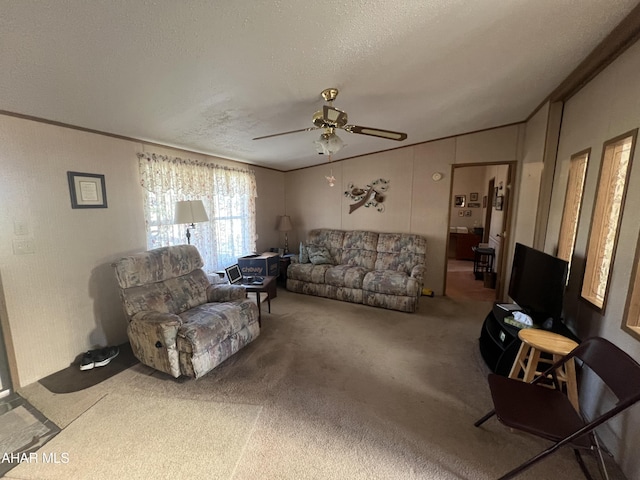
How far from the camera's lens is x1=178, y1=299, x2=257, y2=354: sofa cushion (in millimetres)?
2102

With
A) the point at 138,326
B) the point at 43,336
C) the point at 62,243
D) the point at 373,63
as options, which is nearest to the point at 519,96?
the point at 373,63

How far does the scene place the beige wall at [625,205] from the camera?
1460 millimetres

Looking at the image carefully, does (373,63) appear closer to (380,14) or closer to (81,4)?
(380,14)

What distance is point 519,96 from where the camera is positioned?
8.52 feet

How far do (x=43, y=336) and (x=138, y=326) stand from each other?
775 millimetres

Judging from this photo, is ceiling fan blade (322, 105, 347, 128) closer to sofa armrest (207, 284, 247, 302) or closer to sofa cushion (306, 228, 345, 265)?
sofa armrest (207, 284, 247, 302)

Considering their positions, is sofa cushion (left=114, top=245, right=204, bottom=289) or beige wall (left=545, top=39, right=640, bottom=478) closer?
beige wall (left=545, top=39, right=640, bottom=478)

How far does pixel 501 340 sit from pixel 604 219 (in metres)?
1.18

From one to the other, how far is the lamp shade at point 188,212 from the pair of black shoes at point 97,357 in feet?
4.47

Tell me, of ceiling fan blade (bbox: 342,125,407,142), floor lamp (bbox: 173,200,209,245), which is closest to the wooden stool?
ceiling fan blade (bbox: 342,125,407,142)

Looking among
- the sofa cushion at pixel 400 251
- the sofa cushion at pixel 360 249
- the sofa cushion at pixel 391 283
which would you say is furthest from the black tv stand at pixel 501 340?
the sofa cushion at pixel 360 249

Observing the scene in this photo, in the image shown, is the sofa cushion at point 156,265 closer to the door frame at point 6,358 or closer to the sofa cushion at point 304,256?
the door frame at point 6,358

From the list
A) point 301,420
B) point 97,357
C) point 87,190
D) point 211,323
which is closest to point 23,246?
point 87,190

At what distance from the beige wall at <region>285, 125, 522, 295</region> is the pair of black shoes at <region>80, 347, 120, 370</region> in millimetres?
3553
